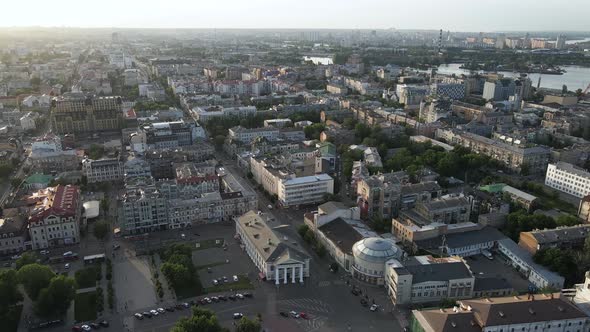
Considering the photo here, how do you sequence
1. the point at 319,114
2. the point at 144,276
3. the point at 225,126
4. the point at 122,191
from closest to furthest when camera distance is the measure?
the point at 144,276
the point at 122,191
the point at 225,126
the point at 319,114

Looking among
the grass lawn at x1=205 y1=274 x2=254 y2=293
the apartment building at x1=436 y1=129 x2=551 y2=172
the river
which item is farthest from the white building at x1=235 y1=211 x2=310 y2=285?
the river

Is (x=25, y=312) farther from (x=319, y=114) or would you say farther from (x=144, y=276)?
(x=319, y=114)

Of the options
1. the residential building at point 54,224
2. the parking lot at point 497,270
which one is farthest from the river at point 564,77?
the residential building at point 54,224

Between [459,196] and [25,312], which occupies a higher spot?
[459,196]

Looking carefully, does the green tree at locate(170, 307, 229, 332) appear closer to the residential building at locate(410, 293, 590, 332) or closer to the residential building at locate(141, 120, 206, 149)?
the residential building at locate(410, 293, 590, 332)

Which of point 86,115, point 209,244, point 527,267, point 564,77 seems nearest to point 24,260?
point 209,244

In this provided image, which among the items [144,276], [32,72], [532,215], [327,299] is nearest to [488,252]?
[532,215]

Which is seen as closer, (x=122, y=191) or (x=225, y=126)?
(x=122, y=191)
